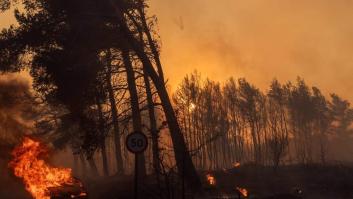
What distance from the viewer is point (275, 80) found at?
322 ft

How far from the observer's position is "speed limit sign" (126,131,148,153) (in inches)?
468

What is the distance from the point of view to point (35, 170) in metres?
25.9

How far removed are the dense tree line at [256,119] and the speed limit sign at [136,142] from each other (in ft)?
172

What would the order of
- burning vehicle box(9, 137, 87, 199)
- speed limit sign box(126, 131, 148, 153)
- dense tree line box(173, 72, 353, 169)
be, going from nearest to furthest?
speed limit sign box(126, 131, 148, 153) → burning vehicle box(9, 137, 87, 199) → dense tree line box(173, 72, 353, 169)

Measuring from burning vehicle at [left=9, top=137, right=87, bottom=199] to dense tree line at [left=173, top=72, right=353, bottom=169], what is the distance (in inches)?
1503

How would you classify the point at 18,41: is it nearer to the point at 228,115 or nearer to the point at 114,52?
the point at 114,52

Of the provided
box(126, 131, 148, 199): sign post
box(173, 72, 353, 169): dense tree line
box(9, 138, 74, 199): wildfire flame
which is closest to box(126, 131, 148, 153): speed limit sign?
box(126, 131, 148, 199): sign post

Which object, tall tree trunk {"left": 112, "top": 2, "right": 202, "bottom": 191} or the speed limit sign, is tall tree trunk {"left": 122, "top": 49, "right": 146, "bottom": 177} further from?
the speed limit sign

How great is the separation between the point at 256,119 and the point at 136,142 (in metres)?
75.7

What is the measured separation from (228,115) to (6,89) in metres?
60.1

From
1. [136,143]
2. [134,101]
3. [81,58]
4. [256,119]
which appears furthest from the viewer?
[256,119]

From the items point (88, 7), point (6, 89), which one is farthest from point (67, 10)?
point (6, 89)

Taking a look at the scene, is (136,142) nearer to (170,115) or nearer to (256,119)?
(170,115)

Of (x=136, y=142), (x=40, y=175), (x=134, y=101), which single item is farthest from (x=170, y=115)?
(x=136, y=142)
